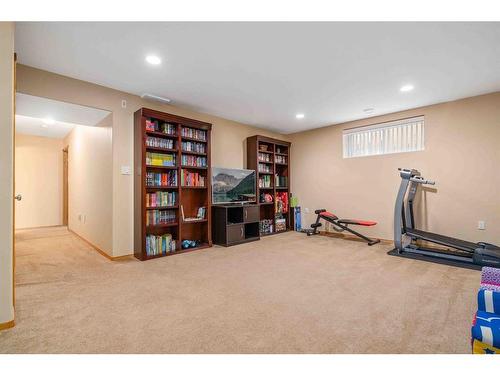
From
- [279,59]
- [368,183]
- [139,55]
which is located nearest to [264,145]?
[368,183]

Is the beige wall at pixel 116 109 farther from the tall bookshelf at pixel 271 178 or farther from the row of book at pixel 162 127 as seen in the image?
the tall bookshelf at pixel 271 178

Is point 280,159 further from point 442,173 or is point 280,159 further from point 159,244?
point 159,244

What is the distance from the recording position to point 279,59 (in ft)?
8.95

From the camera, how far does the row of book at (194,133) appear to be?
4.16 meters

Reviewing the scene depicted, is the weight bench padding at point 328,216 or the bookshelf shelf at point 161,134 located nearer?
the bookshelf shelf at point 161,134

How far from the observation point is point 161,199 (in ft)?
12.6

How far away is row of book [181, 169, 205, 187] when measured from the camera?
4.14 metres

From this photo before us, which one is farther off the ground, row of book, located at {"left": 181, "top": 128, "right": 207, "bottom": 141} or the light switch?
row of book, located at {"left": 181, "top": 128, "right": 207, "bottom": 141}

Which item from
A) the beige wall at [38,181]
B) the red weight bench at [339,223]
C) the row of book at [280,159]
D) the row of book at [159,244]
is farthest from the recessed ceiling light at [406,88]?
the beige wall at [38,181]

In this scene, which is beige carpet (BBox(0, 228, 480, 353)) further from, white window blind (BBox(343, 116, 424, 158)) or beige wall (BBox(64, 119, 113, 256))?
white window blind (BBox(343, 116, 424, 158))

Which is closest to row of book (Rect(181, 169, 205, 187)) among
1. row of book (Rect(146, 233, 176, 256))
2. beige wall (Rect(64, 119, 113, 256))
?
row of book (Rect(146, 233, 176, 256))

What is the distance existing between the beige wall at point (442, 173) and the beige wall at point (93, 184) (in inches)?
169

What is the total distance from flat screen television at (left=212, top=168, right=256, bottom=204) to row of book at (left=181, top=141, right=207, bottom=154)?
16.7 inches
